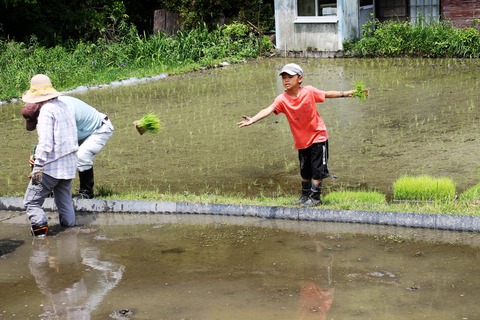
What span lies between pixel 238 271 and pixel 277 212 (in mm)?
1397

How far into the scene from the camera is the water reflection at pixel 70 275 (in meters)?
5.69

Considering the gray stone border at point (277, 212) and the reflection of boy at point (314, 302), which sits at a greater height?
the gray stone border at point (277, 212)

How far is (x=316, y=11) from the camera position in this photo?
20.4 m

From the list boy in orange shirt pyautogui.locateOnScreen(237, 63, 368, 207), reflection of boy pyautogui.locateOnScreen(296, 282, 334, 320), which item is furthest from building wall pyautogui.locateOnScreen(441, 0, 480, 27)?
reflection of boy pyautogui.locateOnScreen(296, 282, 334, 320)

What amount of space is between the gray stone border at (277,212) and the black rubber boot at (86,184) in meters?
0.20

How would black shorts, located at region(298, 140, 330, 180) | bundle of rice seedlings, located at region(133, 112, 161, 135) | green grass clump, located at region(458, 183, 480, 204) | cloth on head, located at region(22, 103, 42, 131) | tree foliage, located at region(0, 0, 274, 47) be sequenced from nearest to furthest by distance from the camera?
green grass clump, located at region(458, 183, 480, 204) < cloth on head, located at region(22, 103, 42, 131) < black shorts, located at region(298, 140, 330, 180) < bundle of rice seedlings, located at region(133, 112, 161, 135) < tree foliage, located at region(0, 0, 274, 47)

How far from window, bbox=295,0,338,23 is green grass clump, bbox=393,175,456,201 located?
12559 mm

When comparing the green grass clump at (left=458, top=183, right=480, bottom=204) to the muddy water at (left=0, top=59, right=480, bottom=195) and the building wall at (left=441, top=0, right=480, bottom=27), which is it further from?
the building wall at (left=441, top=0, right=480, bottom=27)

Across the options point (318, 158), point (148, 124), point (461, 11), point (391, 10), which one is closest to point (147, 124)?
point (148, 124)

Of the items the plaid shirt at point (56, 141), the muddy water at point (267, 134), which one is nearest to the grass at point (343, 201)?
the muddy water at point (267, 134)

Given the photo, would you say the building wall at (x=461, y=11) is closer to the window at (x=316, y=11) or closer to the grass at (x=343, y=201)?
the window at (x=316, y=11)

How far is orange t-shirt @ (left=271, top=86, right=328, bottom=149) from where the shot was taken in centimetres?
759

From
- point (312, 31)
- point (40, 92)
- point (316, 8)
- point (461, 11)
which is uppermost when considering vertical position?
point (316, 8)

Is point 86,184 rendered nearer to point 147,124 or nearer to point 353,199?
point 147,124
